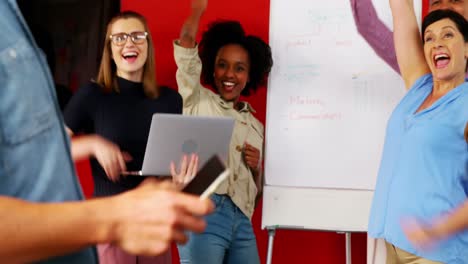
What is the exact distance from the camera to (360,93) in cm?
329

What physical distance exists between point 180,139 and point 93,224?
1829mm

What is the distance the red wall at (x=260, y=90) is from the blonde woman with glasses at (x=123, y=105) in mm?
→ 927

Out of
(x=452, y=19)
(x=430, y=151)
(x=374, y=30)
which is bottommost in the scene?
(x=430, y=151)

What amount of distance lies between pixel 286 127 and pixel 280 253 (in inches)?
31.8

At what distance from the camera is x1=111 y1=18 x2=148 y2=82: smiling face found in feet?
8.86

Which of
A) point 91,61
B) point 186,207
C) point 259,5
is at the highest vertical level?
point 259,5

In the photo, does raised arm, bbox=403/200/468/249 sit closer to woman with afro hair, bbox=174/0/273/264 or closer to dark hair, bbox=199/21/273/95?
woman with afro hair, bbox=174/0/273/264

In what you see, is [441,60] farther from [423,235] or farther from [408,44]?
[423,235]

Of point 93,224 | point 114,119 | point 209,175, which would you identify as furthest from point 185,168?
point 93,224

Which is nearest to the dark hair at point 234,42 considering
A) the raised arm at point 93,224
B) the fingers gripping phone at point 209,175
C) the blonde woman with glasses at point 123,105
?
the blonde woman with glasses at point 123,105

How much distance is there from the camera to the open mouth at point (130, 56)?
2.70 meters

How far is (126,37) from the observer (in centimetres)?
276

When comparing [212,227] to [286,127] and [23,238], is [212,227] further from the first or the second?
[23,238]

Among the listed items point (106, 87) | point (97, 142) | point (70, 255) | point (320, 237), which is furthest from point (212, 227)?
point (70, 255)
